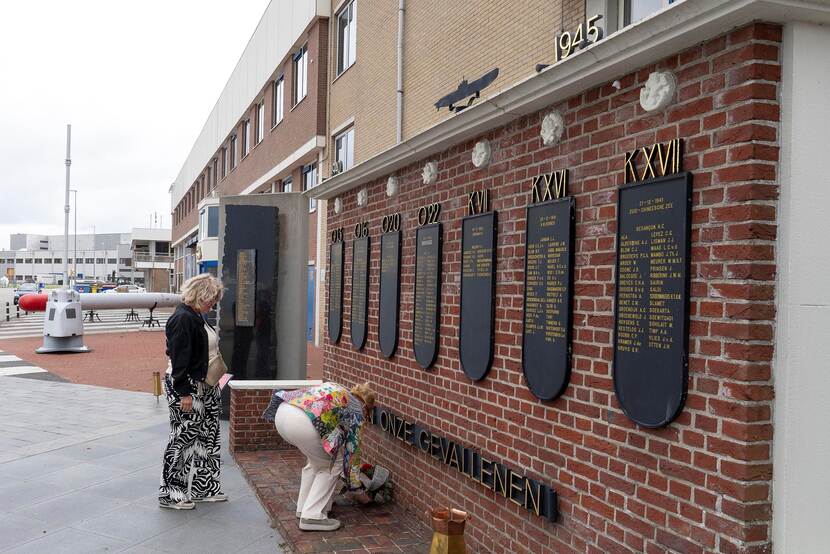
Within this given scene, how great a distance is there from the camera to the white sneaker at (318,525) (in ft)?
17.3

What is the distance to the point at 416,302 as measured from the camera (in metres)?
5.75

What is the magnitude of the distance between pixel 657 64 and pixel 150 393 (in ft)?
37.9

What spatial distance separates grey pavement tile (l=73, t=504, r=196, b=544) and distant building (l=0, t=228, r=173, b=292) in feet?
302

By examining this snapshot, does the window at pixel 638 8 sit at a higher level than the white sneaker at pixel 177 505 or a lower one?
higher

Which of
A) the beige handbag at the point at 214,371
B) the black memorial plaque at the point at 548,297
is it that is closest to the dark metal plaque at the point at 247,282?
the beige handbag at the point at 214,371

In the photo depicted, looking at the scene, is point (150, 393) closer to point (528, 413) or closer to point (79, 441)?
point (79, 441)

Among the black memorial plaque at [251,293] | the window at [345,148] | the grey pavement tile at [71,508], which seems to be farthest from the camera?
the window at [345,148]

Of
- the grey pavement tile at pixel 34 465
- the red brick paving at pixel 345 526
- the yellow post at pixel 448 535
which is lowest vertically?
the grey pavement tile at pixel 34 465

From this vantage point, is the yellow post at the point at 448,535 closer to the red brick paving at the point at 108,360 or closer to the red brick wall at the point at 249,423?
the red brick wall at the point at 249,423

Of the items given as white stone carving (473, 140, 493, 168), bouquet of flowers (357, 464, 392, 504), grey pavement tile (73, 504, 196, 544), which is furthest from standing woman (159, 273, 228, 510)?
white stone carving (473, 140, 493, 168)

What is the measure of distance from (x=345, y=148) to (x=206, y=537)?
15.7 m

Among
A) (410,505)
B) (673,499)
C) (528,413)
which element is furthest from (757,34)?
(410,505)

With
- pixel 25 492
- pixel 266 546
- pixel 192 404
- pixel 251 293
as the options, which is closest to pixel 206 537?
pixel 266 546

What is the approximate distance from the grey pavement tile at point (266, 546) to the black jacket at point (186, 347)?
53.4 inches
